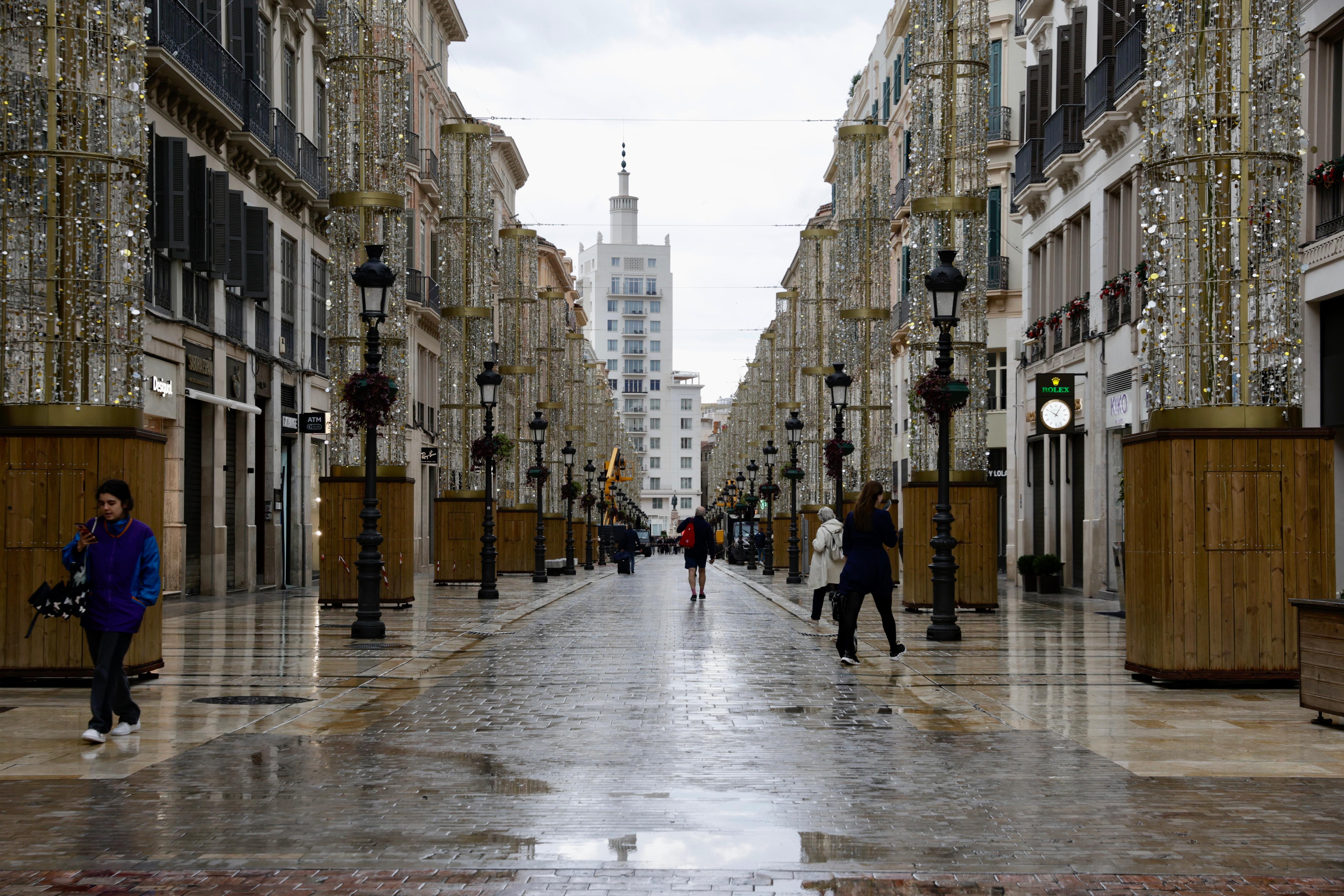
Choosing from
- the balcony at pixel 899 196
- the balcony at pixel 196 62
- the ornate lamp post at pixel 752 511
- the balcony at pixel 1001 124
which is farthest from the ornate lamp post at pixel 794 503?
the balcony at pixel 196 62

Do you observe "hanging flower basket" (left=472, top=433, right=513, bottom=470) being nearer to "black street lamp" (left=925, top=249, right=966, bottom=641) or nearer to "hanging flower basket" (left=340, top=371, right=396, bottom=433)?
"hanging flower basket" (left=340, top=371, right=396, bottom=433)

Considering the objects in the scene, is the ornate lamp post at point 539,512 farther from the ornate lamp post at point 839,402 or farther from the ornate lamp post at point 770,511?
the ornate lamp post at point 839,402

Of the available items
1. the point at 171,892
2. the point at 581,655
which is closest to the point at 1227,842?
the point at 171,892

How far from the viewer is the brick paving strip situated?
6309 mm

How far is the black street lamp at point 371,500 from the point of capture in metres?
19.0

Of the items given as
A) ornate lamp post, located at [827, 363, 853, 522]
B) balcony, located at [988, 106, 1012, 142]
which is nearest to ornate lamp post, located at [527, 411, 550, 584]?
ornate lamp post, located at [827, 363, 853, 522]

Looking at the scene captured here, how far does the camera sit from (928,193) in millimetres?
26594

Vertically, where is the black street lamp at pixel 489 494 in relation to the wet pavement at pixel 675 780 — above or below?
above

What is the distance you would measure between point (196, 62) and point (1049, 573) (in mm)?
19889

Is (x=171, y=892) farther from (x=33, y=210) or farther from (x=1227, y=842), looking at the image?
(x=33, y=210)

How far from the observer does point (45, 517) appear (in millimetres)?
13203

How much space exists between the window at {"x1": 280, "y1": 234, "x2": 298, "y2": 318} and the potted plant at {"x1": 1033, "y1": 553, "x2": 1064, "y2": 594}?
18.1 metres

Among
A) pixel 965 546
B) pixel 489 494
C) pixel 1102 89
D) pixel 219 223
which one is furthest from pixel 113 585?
pixel 1102 89

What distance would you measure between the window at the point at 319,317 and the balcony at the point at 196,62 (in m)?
8.99
